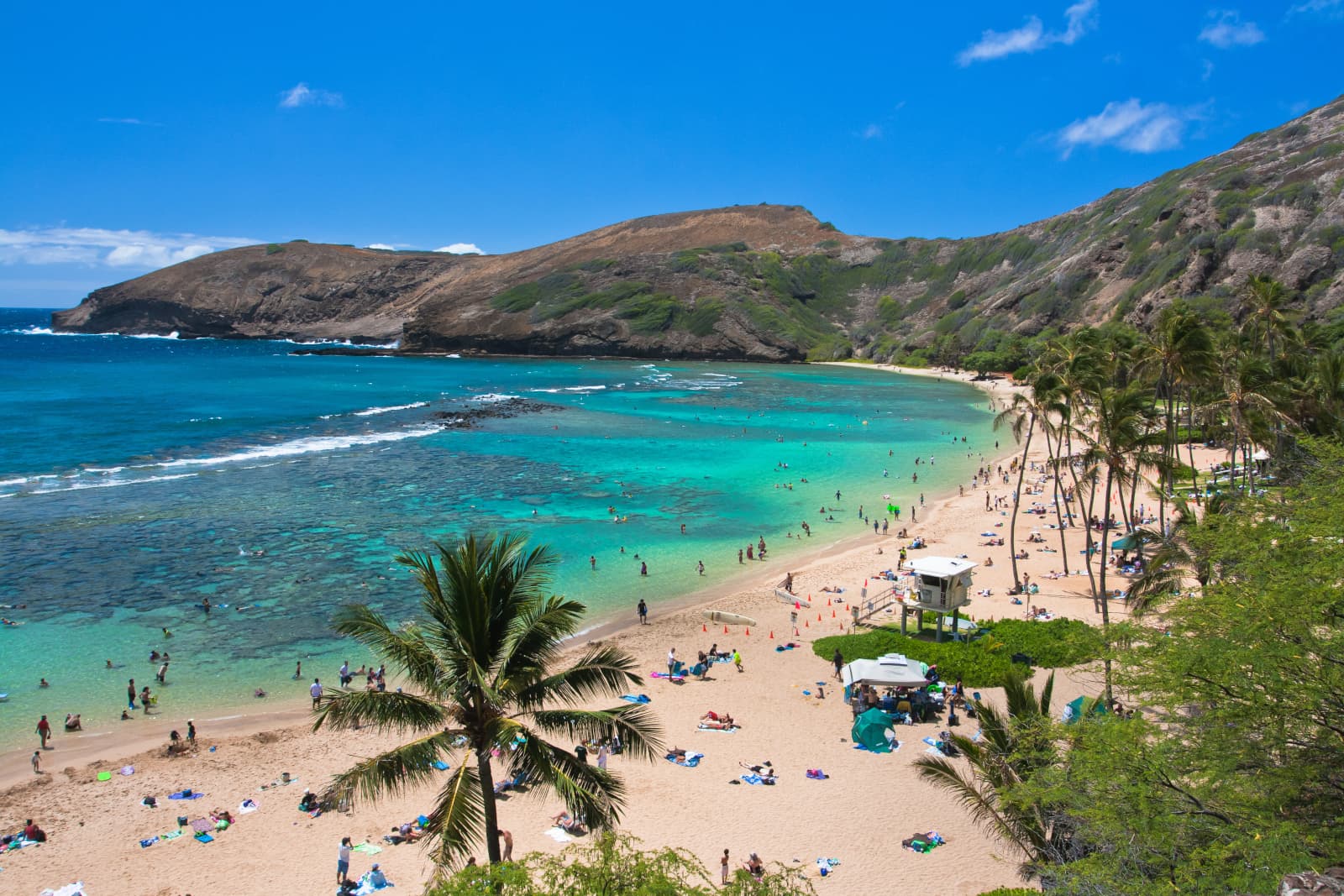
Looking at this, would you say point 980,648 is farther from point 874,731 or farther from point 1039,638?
point 874,731

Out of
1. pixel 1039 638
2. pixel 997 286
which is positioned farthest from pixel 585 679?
pixel 997 286

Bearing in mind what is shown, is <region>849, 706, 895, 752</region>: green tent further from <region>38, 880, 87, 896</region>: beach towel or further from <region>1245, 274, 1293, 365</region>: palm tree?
<region>1245, 274, 1293, 365</region>: palm tree

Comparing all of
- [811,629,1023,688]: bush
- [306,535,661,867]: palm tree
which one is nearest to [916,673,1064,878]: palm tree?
[306,535,661,867]: palm tree

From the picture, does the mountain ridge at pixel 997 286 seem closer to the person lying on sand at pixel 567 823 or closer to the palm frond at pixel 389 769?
the person lying on sand at pixel 567 823

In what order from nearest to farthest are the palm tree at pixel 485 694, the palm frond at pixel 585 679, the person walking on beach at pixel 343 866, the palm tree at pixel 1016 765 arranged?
the palm tree at pixel 485 694, the palm frond at pixel 585 679, the palm tree at pixel 1016 765, the person walking on beach at pixel 343 866

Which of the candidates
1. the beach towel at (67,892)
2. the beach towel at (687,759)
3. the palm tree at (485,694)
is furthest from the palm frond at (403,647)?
the beach towel at (687,759)

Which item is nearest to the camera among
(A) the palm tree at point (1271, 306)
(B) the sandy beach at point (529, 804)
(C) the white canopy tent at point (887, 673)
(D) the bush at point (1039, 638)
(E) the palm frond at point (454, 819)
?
(E) the palm frond at point (454, 819)
